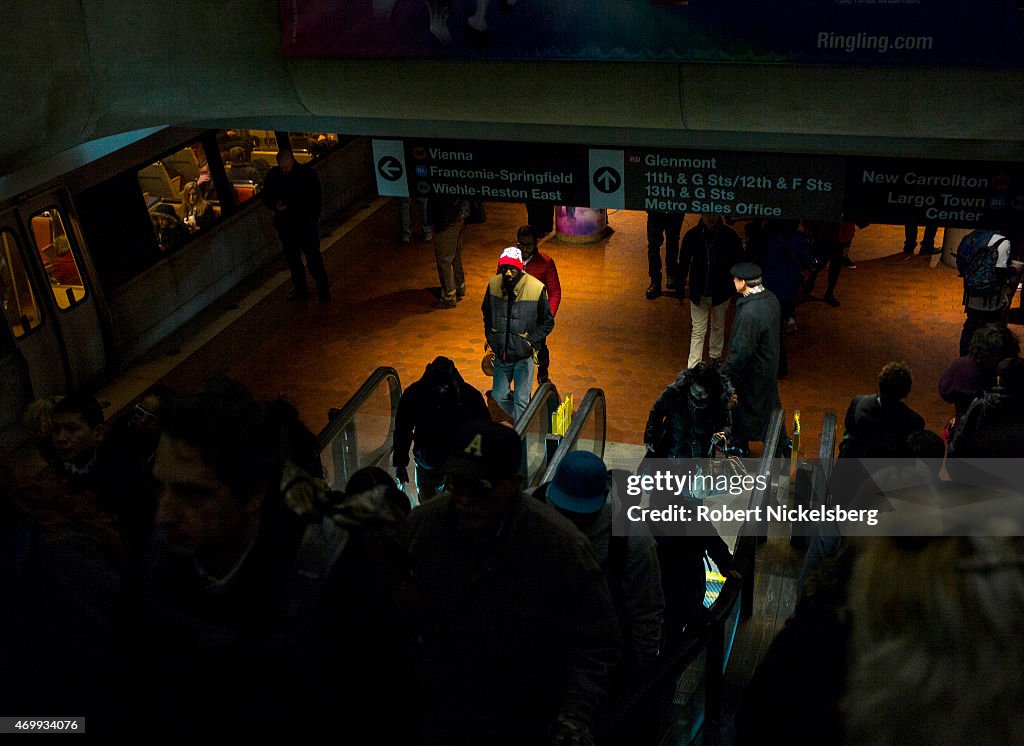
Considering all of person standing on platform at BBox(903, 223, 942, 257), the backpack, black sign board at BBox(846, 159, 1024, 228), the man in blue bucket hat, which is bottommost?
person standing on platform at BBox(903, 223, 942, 257)

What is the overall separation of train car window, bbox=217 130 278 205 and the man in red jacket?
4.76m

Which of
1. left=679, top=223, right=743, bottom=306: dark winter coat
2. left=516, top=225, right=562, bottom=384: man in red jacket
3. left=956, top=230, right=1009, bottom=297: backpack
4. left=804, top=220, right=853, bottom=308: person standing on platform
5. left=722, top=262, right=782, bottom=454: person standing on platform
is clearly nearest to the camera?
left=722, top=262, right=782, bottom=454: person standing on platform

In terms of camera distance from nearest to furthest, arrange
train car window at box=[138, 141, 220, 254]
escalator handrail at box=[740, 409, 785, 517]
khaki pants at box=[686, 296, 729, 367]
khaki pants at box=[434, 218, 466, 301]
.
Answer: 1. escalator handrail at box=[740, 409, 785, 517]
2. khaki pants at box=[686, 296, 729, 367]
3. train car window at box=[138, 141, 220, 254]
4. khaki pants at box=[434, 218, 466, 301]

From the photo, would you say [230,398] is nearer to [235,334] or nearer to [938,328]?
[235,334]

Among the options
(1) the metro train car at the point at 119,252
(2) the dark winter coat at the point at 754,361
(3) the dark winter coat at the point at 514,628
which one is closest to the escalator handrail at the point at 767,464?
(2) the dark winter coat at the point at 754,361

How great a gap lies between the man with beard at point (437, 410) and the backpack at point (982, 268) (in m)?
5.01

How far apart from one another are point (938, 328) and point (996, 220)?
15.7 feet

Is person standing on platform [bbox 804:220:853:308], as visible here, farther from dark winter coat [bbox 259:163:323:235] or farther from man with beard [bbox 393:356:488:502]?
man with beard [bbox 393:356:488:502]

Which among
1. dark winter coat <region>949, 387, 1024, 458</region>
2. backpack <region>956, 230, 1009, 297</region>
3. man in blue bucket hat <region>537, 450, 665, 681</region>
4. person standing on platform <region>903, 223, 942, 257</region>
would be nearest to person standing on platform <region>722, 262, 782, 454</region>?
dark winter coat <region>949, 387, 1024, 458</region>

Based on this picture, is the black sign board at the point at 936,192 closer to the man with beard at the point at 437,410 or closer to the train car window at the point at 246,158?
the man with beard at the point at 437,410

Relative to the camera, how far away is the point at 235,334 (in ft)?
37.3

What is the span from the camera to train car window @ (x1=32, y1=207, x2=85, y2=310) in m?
9.35

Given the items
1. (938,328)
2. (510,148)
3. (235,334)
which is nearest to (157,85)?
(510,148)

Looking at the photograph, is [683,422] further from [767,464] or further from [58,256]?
[58,256]
